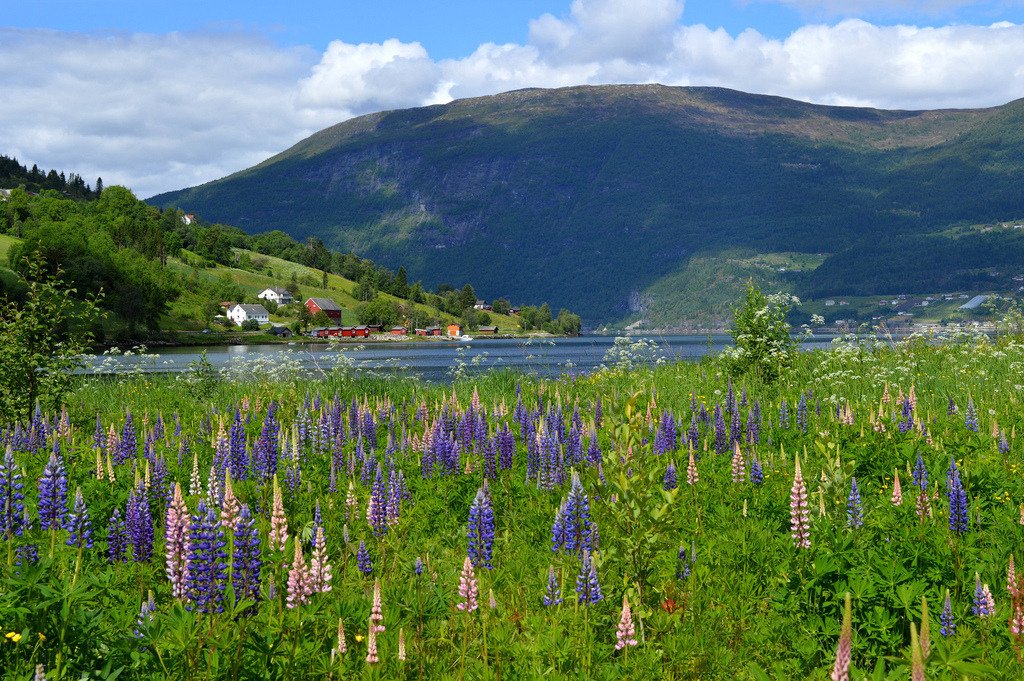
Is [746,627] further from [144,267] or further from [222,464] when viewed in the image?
[144,267]

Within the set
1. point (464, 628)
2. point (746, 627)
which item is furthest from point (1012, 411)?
point (464, 628)

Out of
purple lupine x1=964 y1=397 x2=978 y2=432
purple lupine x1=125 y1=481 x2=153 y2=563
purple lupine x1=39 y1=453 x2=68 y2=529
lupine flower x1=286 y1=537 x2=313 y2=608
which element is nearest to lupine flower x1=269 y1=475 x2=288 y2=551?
lupine flower x1=286 y1=537 x2=313 y2=608

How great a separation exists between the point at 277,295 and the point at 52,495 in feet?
580

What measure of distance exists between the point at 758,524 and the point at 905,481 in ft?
8.61

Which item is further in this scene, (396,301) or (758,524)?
(396,301)

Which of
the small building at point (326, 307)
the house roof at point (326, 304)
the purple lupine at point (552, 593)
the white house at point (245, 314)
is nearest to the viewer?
the purple lupine at point (552, 593)

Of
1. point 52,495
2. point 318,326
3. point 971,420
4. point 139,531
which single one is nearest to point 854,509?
point 139,531

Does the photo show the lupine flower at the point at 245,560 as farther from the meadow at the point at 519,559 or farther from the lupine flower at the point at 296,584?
the lupine flower at the point at 296,584

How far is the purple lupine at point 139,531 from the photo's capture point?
5641 millimetres

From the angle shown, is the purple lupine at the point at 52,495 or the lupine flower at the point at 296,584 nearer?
the lupine flower at the point at 296,584

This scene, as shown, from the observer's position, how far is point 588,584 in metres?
4.64

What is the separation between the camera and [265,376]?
20703 mm

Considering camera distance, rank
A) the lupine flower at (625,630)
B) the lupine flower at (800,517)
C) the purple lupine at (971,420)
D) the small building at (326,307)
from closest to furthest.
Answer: the lupine flower at (625,630)
the lupine flower at (800,517)
the purple lupine at (971,420)
the small building at (326,307)

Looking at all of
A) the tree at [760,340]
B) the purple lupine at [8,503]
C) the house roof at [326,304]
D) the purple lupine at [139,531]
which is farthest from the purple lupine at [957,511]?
the house roof at [326,304]
